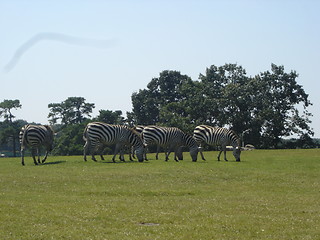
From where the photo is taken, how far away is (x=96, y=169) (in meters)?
27.5

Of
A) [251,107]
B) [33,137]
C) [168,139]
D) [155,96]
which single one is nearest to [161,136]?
[168,139]

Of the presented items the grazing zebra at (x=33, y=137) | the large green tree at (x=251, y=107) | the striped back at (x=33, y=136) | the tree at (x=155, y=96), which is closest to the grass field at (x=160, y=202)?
the grazing zebra at (x=33, y=137)

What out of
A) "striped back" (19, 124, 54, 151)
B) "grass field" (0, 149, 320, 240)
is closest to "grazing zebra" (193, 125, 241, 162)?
"grass field" (0, 149, 320, 240)

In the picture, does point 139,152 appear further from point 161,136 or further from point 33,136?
point 33,136

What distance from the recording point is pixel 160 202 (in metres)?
17.5

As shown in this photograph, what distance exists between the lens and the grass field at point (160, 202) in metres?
13.0

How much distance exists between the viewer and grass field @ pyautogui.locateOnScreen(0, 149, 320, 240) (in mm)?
13008

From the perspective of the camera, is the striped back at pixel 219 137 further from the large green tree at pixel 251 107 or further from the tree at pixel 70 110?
the tree at pixel 70 110

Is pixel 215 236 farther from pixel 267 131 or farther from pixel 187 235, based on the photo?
pixel 267 131

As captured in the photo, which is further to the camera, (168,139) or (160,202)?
(168,139)

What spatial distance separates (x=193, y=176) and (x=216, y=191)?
3.91 meters

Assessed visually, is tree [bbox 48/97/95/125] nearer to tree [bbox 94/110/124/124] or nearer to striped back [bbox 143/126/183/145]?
tree [bbox 94/110/124/124]

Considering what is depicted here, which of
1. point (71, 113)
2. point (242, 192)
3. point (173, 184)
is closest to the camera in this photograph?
point (242, 192)

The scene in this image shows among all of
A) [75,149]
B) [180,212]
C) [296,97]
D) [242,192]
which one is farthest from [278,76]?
[180,212]
